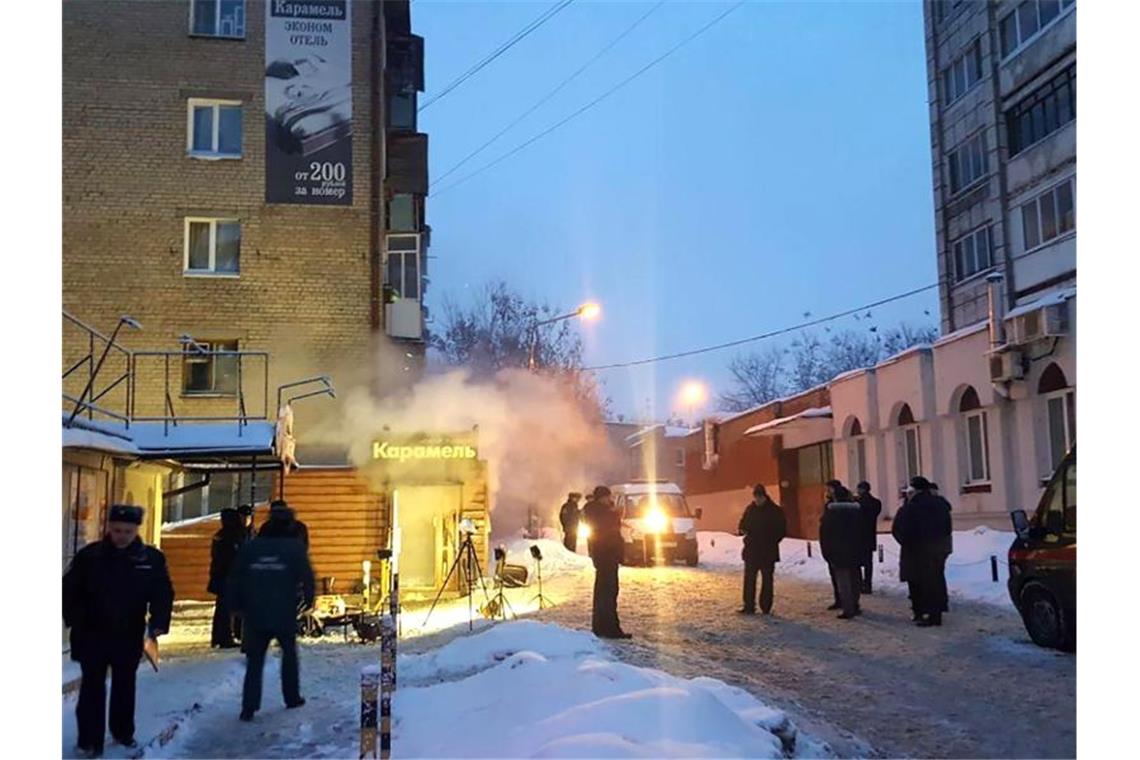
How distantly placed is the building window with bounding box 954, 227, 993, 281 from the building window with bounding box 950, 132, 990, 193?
4.58 feet

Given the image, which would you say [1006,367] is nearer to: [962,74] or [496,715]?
[962,74]

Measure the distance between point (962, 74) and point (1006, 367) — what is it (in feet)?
35.7

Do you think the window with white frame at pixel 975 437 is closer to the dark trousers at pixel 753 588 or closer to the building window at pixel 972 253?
the building window at pixel 972 253

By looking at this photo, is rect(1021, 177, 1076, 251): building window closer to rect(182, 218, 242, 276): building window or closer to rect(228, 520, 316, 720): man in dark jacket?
rect(182, 218, 242, 276): building window

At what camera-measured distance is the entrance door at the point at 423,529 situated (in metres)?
17.3

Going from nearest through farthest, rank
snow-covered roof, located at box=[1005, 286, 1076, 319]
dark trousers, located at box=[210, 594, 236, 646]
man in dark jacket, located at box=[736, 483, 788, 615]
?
dark trousers, located at box=[210, 594, 236, 646], man in dark jacket, located at box=[736, 483, 788, 615], snow-covered roof, located at box=[1005, 286, 1076, 319]

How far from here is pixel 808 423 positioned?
2934 cm

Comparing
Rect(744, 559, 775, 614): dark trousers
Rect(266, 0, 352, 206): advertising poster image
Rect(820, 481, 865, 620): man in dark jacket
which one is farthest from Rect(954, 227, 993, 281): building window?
Rect(266, 0, 352, 206): advertising poster image

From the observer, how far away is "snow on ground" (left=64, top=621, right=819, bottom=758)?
244 inches
